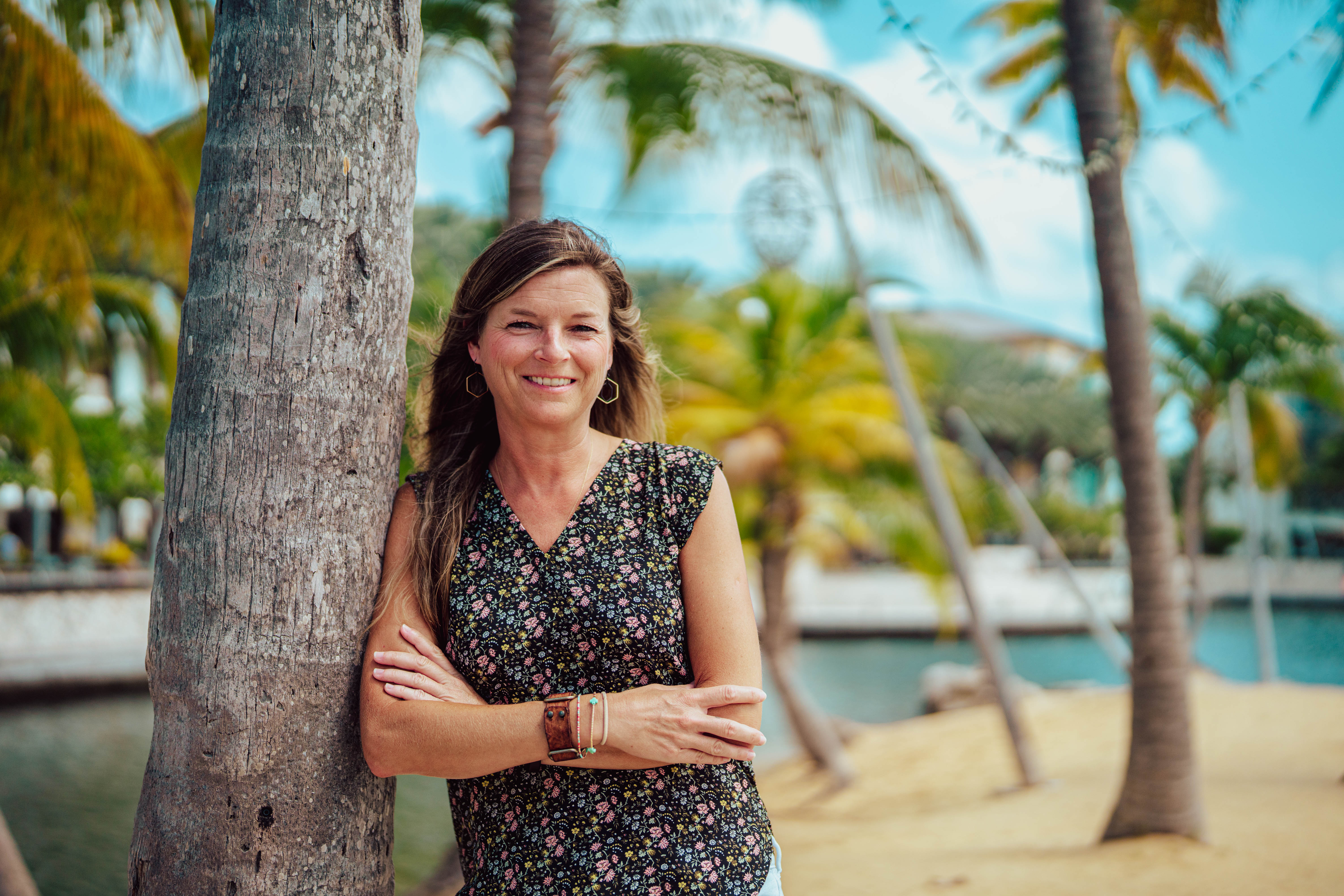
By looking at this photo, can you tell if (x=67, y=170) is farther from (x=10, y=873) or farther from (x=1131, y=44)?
(x=1131, y=44)

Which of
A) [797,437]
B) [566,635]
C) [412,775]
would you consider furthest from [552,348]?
[412,775]

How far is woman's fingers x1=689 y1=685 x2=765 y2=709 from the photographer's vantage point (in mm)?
1988

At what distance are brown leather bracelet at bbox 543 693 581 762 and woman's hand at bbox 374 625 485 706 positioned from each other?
149 millimetres

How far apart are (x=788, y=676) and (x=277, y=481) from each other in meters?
12.6

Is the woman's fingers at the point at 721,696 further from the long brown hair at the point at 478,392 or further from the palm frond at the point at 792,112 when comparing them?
the palm frond at the point at 792,112

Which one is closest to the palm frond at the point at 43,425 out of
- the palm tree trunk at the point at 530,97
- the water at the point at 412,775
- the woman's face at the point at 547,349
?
the water at the point at 412,775

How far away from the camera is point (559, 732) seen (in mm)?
1919

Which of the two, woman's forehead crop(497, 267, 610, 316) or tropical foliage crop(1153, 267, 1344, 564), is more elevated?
tropical foliage crop(1153, 267, 1344, 564)

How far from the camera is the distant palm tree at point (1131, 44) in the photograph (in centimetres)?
850

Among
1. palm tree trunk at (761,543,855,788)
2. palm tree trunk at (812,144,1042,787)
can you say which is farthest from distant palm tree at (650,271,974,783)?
palm tree trunk at (812,144,1042,787)

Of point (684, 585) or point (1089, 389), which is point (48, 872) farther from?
point (1089, 389)

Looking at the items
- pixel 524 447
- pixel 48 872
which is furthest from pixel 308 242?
pixel 48 872

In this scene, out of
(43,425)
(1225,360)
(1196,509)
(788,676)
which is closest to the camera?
(43,425)

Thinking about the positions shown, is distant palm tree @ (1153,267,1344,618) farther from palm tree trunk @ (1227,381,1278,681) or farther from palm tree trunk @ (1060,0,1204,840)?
palm tree trunk @ (1060,0,1204,840)
